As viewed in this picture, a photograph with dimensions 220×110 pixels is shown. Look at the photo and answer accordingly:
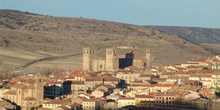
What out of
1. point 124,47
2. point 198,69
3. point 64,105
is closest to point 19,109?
point 64,105

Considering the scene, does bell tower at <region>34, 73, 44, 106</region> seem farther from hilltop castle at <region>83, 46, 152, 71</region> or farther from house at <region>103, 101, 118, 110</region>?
hilltop castle at <region>83, 46, 152, 71</region>

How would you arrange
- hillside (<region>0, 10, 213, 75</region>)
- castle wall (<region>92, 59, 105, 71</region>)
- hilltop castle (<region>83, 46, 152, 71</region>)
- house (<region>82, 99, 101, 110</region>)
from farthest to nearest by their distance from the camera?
hillside (<region>0, 10, 213, 75</region>) → castle wall (<region>92, 59, 105, 71</region>) → hilltop castle (<region>83, 46, 152, 71</region>) → house (<region>82, 99, 101, 110</region>)

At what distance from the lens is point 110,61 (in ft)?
331

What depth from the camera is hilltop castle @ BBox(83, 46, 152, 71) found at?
101 metres

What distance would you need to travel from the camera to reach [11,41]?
520ft

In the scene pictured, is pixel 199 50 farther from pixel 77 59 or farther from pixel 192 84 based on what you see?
pixel 192 84

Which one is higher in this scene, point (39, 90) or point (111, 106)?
point (39, 90)

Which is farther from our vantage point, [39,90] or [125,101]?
[39,90]

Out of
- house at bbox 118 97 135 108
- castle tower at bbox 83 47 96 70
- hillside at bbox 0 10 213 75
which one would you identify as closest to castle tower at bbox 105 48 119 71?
castle tower at bbox 83 47 96 70

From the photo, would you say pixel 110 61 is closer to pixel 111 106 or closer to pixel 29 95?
pixel 29 95

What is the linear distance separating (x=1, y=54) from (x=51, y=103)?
235 feet

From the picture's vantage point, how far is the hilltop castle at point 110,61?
101m

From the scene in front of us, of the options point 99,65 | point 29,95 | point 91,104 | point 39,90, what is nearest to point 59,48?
point 99,65

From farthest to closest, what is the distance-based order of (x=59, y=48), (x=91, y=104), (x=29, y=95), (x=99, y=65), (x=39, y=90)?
1. (x=59, y=48)
2. (x=99, y=65)
3. (x=29, y=95)
4. (x=39, y=90)
5. (x=91, y=104)
